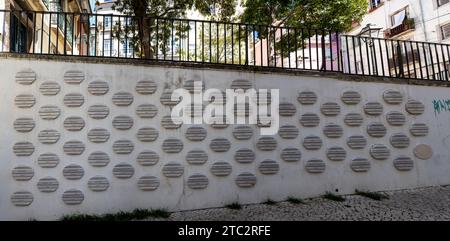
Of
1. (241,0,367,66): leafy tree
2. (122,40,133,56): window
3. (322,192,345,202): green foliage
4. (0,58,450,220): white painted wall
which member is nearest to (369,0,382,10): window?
(241,0,367,66): leafy tree

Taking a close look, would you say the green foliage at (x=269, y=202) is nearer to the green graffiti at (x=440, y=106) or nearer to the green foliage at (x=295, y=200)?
the green foliage at (x=295, y=200)

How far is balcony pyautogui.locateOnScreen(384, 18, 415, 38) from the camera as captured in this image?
2352 cm

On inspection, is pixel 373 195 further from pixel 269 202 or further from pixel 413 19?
pixel 413 19

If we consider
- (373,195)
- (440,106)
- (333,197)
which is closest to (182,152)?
(333,197)

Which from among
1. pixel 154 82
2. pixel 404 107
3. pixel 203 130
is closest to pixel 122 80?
pixel 154 82

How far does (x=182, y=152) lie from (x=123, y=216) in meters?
1.29

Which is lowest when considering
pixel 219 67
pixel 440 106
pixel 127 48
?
pixel 440 106

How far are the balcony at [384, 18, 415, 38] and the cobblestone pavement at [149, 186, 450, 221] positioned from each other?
2035 cm

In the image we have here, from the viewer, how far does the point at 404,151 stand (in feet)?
21.6

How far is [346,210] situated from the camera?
5504 mm
